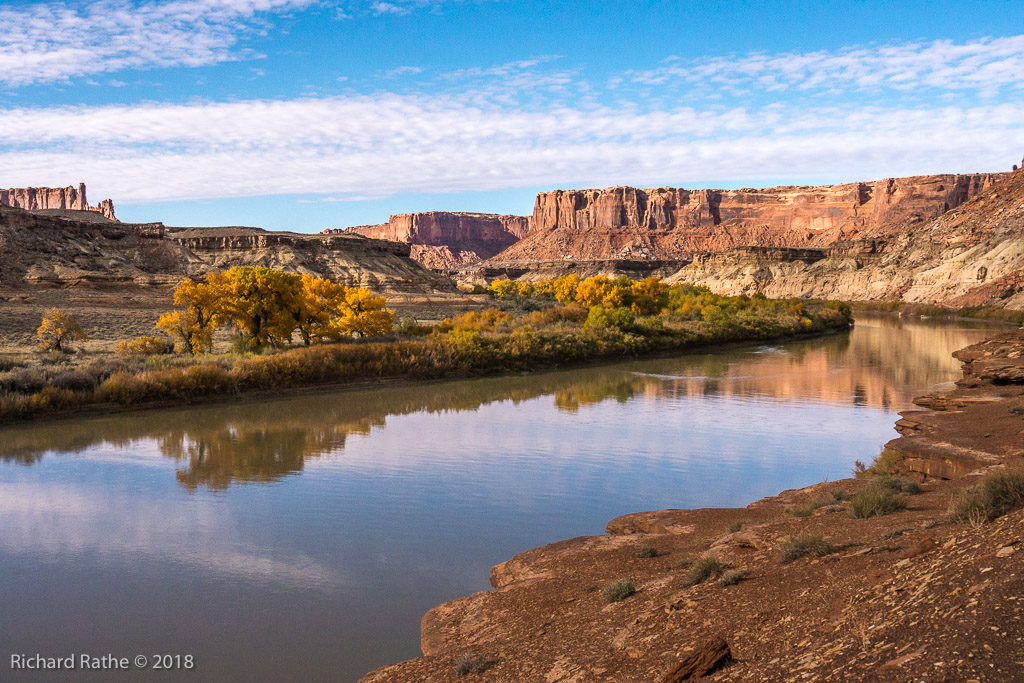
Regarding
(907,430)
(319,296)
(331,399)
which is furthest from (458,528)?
(319,296)

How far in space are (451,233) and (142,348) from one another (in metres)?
155

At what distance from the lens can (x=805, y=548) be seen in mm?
6422

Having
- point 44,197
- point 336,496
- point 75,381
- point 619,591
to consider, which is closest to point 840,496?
point 619,591

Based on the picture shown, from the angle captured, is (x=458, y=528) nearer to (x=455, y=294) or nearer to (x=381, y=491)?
(x=381, y=491)

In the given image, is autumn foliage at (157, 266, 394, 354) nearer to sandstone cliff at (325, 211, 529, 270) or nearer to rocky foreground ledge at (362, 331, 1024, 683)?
rocky foreground ledge at (362, 331, 1024, 683)

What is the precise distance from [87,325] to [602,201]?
418 ft

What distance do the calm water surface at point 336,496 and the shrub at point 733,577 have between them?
9.56 feet

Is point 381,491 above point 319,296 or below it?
below

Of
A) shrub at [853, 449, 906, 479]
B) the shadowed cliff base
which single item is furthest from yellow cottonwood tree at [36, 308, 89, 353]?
the shadowed cliff base

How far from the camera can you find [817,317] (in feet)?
184

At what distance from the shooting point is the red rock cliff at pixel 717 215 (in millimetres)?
130750

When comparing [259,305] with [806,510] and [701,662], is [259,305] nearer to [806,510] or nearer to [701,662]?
[806,510]

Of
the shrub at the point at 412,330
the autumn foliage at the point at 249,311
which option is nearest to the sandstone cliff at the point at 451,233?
the shrub at the point at 412,330

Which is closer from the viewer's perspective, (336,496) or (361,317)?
(336,496)
